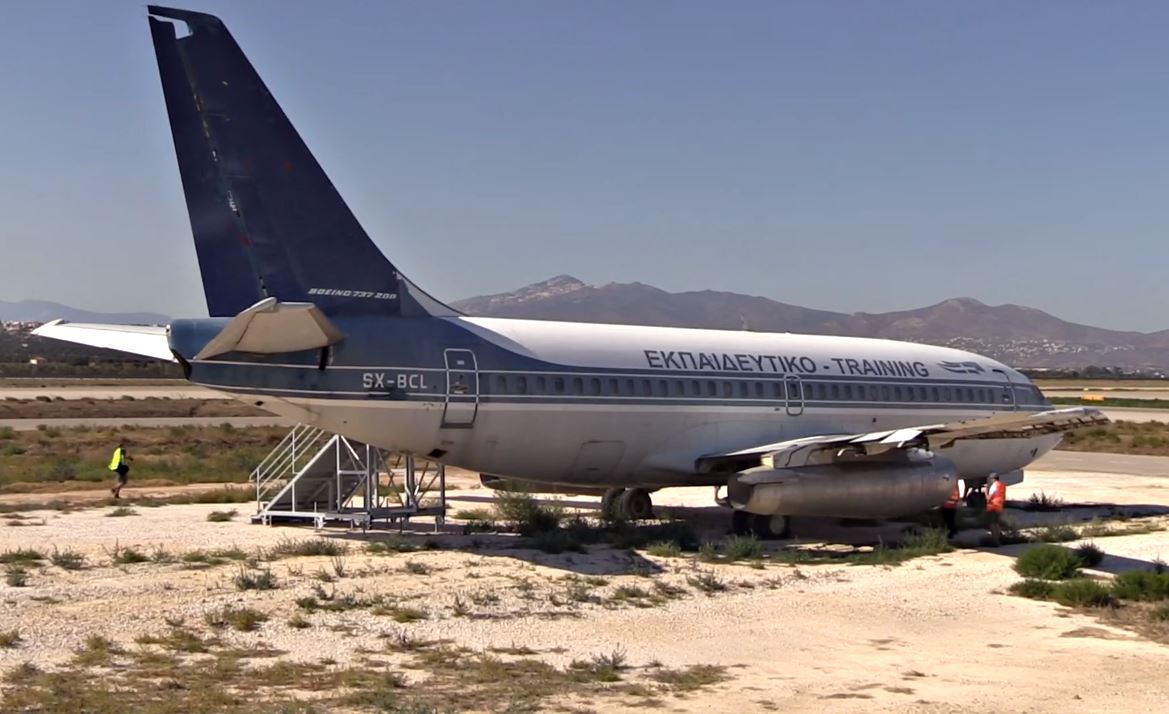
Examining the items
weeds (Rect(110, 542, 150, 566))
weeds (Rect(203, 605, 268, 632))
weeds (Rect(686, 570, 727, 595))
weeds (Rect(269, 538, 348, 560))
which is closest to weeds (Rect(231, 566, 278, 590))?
weeds (Rect(203, 605, 268, 632))

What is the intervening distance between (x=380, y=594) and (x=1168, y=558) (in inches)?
479

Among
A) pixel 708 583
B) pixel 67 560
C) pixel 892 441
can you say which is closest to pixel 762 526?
pixel 892 441

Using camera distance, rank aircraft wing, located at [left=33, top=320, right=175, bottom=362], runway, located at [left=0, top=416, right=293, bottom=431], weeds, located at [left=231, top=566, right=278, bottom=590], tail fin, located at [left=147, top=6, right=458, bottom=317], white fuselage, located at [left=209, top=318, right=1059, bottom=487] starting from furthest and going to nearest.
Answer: runway, located at [left=0, top=416, right=293, bottom=431], aircraft wing, located at [left=33, top=320, right=175, bottom=362], white fuselage, located at [left=209, top=318, right=1059, bottom=487], tail fin, located at [left=147, top=6, right=458, bottom=317], weeds, located at [left=231, top=566, right=278, bottom=590]

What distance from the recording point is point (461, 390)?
755 inches

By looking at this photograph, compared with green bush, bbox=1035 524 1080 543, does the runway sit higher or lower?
higher

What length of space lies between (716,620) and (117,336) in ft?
37.8

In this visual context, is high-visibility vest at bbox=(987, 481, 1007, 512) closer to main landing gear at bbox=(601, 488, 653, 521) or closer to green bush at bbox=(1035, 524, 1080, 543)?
green bush at bbox=(1035, 524, 1080, 543)

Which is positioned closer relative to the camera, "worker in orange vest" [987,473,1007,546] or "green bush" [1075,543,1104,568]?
"green bush" [1075,543,1104,568]

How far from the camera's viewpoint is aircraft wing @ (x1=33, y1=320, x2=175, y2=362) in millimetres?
19703

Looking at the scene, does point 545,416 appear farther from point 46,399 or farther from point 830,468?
point 46,399

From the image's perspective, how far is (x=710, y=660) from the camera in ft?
39.2

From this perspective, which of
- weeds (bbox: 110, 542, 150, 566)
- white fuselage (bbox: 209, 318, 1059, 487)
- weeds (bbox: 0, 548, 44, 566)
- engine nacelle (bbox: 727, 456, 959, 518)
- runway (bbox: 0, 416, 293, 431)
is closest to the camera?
weeds (bbox: 0, 548, 44, 566)

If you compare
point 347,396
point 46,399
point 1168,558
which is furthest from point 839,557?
point 46,399

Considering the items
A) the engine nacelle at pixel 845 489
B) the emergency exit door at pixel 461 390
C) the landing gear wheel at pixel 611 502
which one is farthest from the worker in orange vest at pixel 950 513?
the emergency exit door at pixel 461 390
